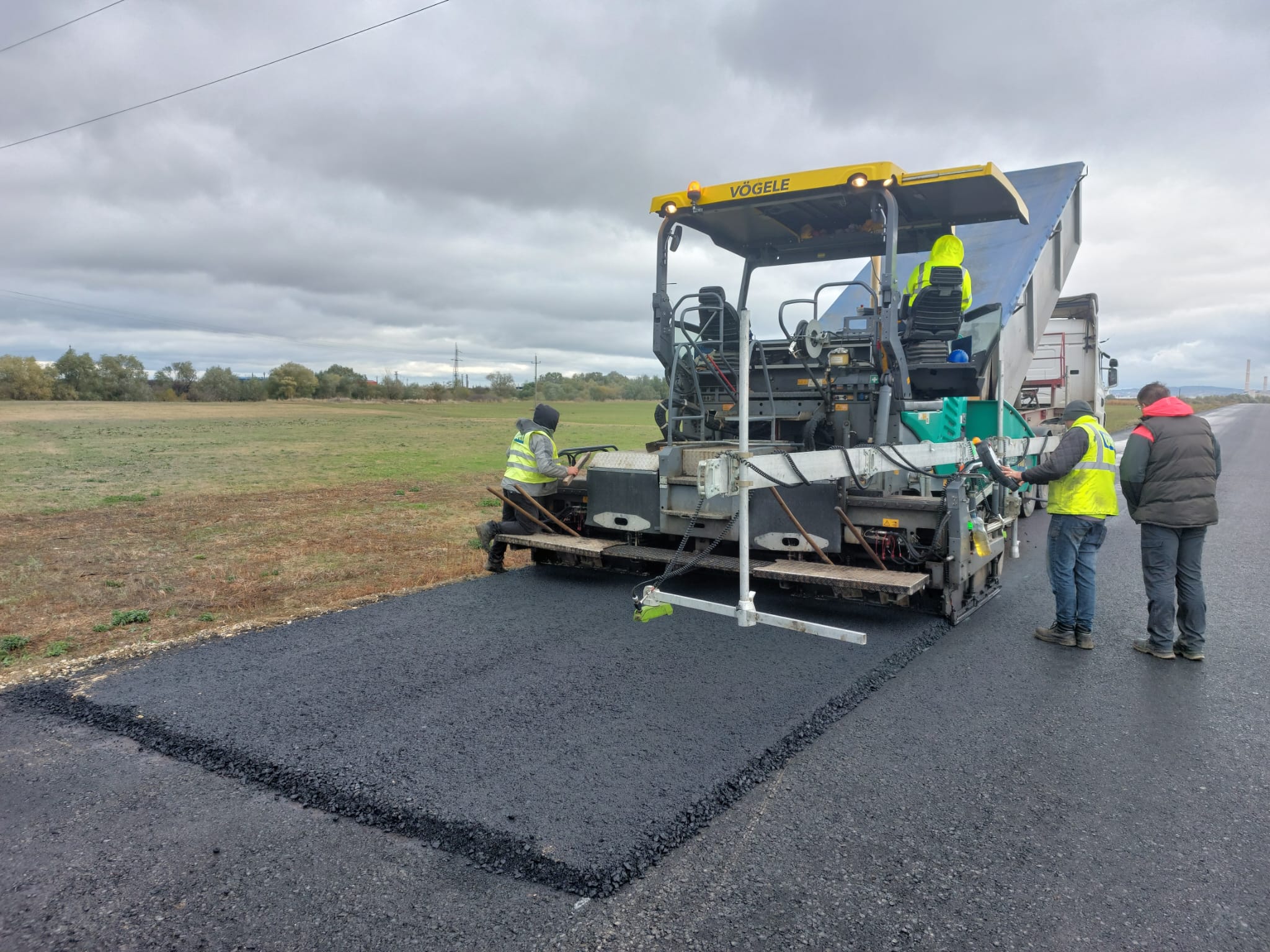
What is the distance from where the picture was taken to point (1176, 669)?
172 inches

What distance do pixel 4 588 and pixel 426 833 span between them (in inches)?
234

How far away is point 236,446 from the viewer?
25078mm

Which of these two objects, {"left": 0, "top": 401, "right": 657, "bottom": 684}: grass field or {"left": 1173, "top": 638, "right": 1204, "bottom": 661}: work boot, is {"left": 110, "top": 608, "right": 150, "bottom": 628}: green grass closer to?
{"left": 0, "top": 401, "right": 657, "bottom": 684}: grass field

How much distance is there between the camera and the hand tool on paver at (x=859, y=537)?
5006 mm

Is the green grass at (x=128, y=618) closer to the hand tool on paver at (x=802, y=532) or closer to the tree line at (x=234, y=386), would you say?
the hand tool on paver at (x=802, y=532)

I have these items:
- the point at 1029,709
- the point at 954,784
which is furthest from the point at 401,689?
the point at 1029,709

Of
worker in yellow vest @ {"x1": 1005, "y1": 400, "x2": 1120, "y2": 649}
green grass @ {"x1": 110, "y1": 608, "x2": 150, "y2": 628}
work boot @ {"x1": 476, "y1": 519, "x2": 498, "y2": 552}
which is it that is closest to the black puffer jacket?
worker in yellow vest @ {"x1": 1005, "y1": 400, "x2": 1120, "y2": 649}

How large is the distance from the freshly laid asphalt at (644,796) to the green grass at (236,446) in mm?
10345

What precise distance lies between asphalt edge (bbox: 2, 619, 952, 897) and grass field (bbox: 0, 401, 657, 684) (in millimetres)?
898

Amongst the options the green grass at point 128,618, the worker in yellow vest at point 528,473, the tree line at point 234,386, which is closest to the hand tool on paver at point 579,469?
the worker in yellow vest at point 528,473

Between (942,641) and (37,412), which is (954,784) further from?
(37,412)

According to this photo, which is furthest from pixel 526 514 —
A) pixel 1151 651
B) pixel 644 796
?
pixel 1151 651

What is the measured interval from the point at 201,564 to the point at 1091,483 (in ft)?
24.6

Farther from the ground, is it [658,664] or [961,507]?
[961,507]
